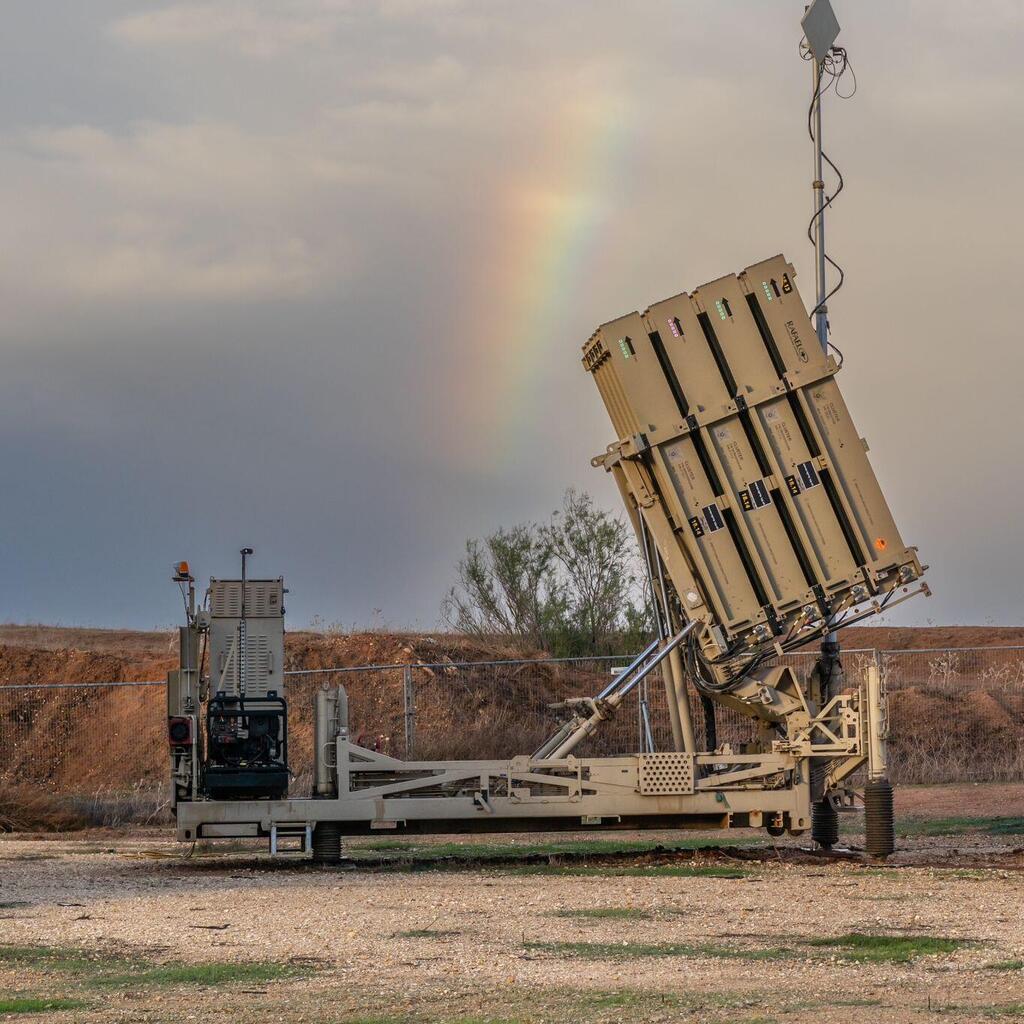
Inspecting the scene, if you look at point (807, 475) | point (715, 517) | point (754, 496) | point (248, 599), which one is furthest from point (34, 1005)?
point (807, 475)

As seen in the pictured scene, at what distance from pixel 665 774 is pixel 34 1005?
346 inches

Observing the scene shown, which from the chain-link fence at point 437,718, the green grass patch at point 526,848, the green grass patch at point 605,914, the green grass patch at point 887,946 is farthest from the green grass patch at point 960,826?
the green grass patch at point 887,946

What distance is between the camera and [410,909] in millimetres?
12570

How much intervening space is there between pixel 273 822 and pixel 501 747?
12.9m

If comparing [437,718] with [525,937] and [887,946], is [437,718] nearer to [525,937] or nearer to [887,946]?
[525,937]

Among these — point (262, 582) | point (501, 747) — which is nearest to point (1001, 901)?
point (262, 582)

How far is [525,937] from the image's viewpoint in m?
10.7

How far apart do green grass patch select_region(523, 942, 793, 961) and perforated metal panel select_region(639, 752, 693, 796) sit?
5.75 m

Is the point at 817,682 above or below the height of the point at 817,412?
below

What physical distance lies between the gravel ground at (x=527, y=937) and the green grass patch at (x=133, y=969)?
44mm

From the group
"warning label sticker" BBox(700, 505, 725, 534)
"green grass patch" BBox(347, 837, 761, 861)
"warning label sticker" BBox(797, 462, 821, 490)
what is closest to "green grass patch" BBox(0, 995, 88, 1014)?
"warning label sticker" BBox(700, 505, 725, 534)

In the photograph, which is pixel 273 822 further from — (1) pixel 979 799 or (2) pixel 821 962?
(1) pixel 979 799

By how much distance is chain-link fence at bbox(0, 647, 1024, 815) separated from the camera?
106ft

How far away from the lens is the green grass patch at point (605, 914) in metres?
11.7
